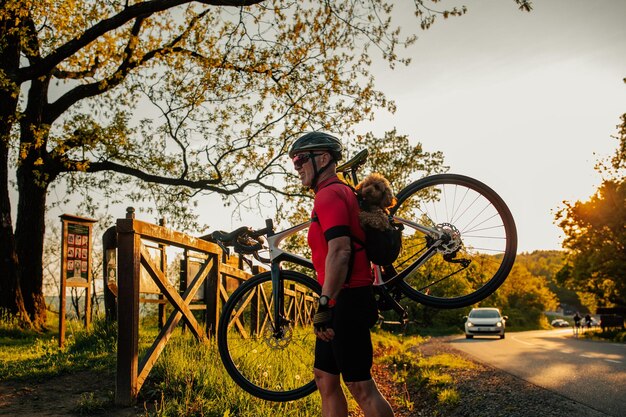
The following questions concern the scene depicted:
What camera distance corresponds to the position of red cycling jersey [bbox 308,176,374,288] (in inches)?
131

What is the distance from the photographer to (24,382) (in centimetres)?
594

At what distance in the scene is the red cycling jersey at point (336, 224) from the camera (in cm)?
332

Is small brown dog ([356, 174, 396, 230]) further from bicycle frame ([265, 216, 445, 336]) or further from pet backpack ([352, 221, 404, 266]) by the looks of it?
bicycle frame ([265, 216, 445, 336])

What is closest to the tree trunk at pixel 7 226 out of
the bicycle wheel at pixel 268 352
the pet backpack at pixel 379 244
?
the bicycle wheel at pixel 268 352

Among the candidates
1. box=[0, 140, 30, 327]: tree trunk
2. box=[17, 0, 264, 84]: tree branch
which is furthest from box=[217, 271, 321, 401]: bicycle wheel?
box=[0, 140, 30, 327]: tree trunk

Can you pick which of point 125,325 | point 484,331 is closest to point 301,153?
point 125,325

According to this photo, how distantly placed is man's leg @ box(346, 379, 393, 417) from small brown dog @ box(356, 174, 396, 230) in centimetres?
95

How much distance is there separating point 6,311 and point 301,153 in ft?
40.8

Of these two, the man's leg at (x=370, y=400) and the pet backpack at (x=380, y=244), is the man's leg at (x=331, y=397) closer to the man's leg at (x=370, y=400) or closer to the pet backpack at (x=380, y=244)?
the man's leg at (x=370, y=400)

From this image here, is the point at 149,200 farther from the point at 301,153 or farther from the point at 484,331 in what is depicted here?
the point at 484,331

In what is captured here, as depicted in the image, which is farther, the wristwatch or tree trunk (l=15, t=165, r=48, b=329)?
tree trunk (l=15, t=165, r=48, b=329)

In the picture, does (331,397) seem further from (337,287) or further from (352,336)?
(337,287)

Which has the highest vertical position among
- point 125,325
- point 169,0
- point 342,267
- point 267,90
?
point 169,0

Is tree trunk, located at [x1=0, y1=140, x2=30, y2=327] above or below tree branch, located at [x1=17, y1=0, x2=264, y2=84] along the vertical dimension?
below
